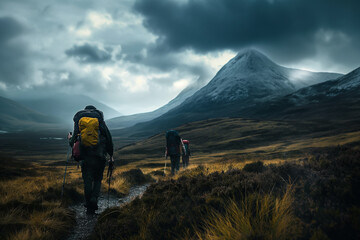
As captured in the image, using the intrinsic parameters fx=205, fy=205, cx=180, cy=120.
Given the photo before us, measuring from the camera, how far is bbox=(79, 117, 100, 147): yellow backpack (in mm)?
5682

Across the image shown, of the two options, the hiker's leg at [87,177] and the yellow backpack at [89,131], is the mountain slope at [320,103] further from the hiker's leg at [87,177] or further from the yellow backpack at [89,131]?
the hiker's leg at [87,177]

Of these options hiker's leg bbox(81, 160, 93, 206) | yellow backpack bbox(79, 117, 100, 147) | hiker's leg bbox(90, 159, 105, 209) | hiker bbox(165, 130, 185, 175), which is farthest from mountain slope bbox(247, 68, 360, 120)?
hiker's leg bbox(81, 160, 93, 206)

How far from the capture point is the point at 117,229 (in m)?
3.90

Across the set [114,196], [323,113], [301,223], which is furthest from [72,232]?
[323,113]

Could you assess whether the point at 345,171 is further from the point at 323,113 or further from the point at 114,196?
the point at 323,113

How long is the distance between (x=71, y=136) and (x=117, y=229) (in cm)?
353

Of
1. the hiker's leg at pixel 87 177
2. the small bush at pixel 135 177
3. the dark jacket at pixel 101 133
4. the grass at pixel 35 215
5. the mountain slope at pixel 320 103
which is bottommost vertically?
the small bush at pixel 135 177

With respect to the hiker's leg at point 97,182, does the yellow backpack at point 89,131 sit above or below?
above

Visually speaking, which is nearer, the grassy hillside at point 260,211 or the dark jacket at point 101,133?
the grassy hillside at point 260,211

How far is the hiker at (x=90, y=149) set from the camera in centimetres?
571

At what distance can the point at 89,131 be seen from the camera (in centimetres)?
574

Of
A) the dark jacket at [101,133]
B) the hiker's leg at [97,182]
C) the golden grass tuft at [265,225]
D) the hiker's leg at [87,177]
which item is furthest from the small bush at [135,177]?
the golden grass tuft at [265,225]

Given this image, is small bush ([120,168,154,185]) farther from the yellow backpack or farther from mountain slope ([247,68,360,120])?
mountain slope ([247,68,360,120])

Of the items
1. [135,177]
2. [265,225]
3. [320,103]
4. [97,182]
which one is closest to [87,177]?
[97,182]
